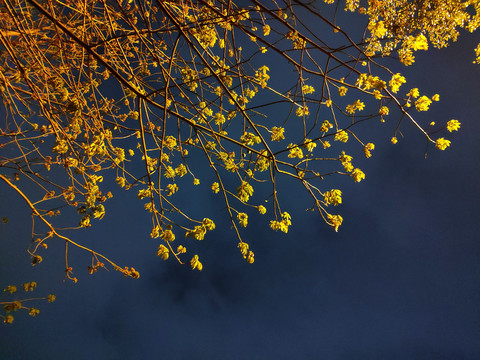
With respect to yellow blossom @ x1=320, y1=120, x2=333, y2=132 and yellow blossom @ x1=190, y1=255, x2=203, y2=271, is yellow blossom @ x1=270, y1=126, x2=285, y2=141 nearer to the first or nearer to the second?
yellow blossom @ x1=320, y1=120, x2=333, y2=132

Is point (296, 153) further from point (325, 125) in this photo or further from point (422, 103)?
point (422, 103)

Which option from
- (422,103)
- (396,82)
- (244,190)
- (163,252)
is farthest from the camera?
(244,190)

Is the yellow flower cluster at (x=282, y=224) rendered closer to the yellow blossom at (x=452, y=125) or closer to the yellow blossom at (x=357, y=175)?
Result: the yellow blossom at (x=357, y=175)

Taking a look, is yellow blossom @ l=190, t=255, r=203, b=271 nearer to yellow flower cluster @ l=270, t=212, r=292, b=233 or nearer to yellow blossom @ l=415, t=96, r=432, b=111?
yellow flower cluster @ l=270, t=212, r=292, b=233

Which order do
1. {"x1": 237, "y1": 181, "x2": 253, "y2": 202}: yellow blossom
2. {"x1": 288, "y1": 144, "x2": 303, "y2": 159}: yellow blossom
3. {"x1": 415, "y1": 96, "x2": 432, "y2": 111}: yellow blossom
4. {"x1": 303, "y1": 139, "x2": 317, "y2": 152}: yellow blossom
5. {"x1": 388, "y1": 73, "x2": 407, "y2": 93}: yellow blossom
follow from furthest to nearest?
{"x1": 288, "y1": 144, "x2": 303, "y2": 159}: yellow blossom, {"x1": 237, "y1": 181, "x2": 253, "y2": 202}: yellow blossom, {"x1": 303, "y1": 139, "x2": 317, "y2": 152}: yellow blossom, {"x1": 415, "y1": 96, "x2": 432, "y2": 111}: yellow blossom, {"x1": 388, "y1": 73, "x2": 407, "y2": 93}: yellow blossom

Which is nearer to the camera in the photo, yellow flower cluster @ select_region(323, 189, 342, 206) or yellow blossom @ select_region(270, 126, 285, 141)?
yellow flower cluster @ select_region(323, 189, 342, 206)

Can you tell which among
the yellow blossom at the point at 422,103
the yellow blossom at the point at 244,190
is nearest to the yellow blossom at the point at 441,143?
the yellow blossom at the point at 422,103

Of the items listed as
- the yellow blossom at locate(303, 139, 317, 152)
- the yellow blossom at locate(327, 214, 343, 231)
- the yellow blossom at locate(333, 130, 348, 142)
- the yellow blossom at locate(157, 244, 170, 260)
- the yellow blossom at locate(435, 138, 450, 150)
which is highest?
the yellow blossom at locate(435, 138, 450, 150)

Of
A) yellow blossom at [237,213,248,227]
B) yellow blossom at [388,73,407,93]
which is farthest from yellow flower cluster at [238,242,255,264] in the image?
yellow blossom at [388,73,407,93]

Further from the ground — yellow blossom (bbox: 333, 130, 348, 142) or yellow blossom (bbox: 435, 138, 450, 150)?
yellow blossom (bbox: 435, 138, 450, 150)

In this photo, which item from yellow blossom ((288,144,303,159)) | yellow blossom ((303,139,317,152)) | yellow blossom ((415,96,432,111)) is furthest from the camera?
yellow blossom ((288,144,303,159))

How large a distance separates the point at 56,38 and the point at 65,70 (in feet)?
1.28

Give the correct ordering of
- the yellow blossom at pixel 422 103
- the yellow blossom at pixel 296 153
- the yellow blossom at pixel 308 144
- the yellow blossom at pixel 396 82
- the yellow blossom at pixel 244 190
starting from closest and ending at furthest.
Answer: the yellow blossom at pixel 396 82
the yellow blossom at pixel 422 103
the yellow blossom at pixel 308 144
the yellow blossom at pixel 244 190
the yellow blossom at pixel 296 153

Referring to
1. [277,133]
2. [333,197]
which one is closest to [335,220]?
[333,197]
